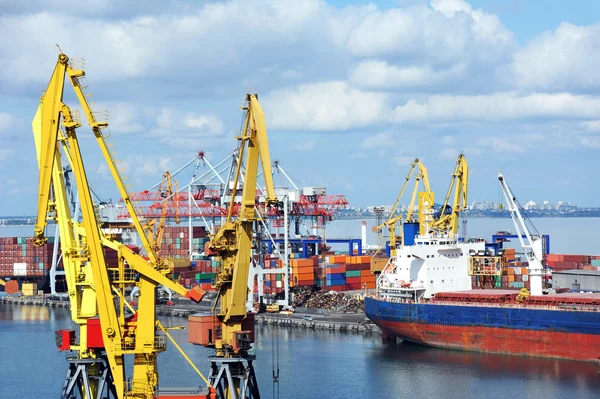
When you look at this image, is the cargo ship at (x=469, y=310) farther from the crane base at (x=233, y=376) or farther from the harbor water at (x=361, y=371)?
the crane base at (x=233, y=376)

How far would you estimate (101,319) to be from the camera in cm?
2722

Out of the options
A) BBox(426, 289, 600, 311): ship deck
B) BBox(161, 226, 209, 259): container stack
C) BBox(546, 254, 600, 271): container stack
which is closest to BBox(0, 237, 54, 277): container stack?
BBox(161, 226, 209, 259): container stack

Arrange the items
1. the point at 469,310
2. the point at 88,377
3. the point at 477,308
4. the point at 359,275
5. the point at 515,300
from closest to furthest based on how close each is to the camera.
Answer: the point at 88,377 < the point at 515,300 < the point at 477,308 < the point at 469,310 < the point at 359,275

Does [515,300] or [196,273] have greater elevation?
[196,273]

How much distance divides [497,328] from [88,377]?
23.2 meters

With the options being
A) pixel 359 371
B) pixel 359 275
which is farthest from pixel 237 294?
pixel 359 275

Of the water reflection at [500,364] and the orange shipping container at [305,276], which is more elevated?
the orange shipping container at [305,276]

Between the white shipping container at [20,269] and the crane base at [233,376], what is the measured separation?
60531mm

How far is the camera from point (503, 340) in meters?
46.4

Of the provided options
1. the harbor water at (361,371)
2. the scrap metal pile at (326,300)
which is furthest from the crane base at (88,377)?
the scrap metal pile at (326,300)

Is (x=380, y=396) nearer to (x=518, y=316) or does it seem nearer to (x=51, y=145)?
(x=518, y=316)

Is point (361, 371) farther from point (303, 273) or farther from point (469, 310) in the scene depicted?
point (303, 273)

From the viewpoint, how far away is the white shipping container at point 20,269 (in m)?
85.8

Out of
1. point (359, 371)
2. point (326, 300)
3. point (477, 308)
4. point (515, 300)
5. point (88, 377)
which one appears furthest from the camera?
point (326, 300)
